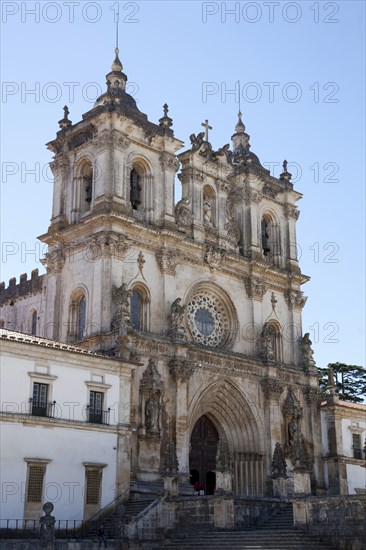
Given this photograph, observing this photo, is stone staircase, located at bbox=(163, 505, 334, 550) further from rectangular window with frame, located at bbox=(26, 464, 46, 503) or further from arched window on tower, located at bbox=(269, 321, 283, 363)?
arched window on tower, located at bbox=(269, 321, 283, 363)

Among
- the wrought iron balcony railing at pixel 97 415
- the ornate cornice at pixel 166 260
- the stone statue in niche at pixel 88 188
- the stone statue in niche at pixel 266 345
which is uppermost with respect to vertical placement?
the stone statue in niche at pixel 88 188

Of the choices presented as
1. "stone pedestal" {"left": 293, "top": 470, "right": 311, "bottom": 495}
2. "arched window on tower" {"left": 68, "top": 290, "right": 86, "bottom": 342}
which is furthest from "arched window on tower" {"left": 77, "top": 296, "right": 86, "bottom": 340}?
"stone pedestal" {"left": 293, "top": 470, "right": 311, "bottom": 495}

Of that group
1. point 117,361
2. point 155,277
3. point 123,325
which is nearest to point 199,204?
point 155,277

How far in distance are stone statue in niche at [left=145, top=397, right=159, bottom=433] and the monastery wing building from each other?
0.21 feet

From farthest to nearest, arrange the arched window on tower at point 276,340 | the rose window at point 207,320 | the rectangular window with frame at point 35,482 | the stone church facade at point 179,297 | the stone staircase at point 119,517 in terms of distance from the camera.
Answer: the arched window on tower at point 276,340 < the rose window at point 207,320 < the stone church facade at point 179,297 < the stone staircase at point 119,517 < the rectangular window with frame at point 35,482

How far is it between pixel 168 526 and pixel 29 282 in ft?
77.2

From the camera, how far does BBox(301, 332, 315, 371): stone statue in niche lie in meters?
51.1

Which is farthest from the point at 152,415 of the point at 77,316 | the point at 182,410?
the point at 77,316

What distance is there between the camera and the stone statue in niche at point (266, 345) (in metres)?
47.7

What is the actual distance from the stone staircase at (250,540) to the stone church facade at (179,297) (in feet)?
20.3

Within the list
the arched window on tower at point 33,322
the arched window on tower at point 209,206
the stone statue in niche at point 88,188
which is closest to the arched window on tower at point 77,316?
the stone statue in niche at point 88,188

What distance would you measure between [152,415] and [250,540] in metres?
10.6

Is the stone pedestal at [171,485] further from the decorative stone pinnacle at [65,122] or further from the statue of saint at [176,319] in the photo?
the decorative stone pinnacle at [65,122]

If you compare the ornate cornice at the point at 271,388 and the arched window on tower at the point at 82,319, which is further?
the ornate cornice at the point at 271,388
